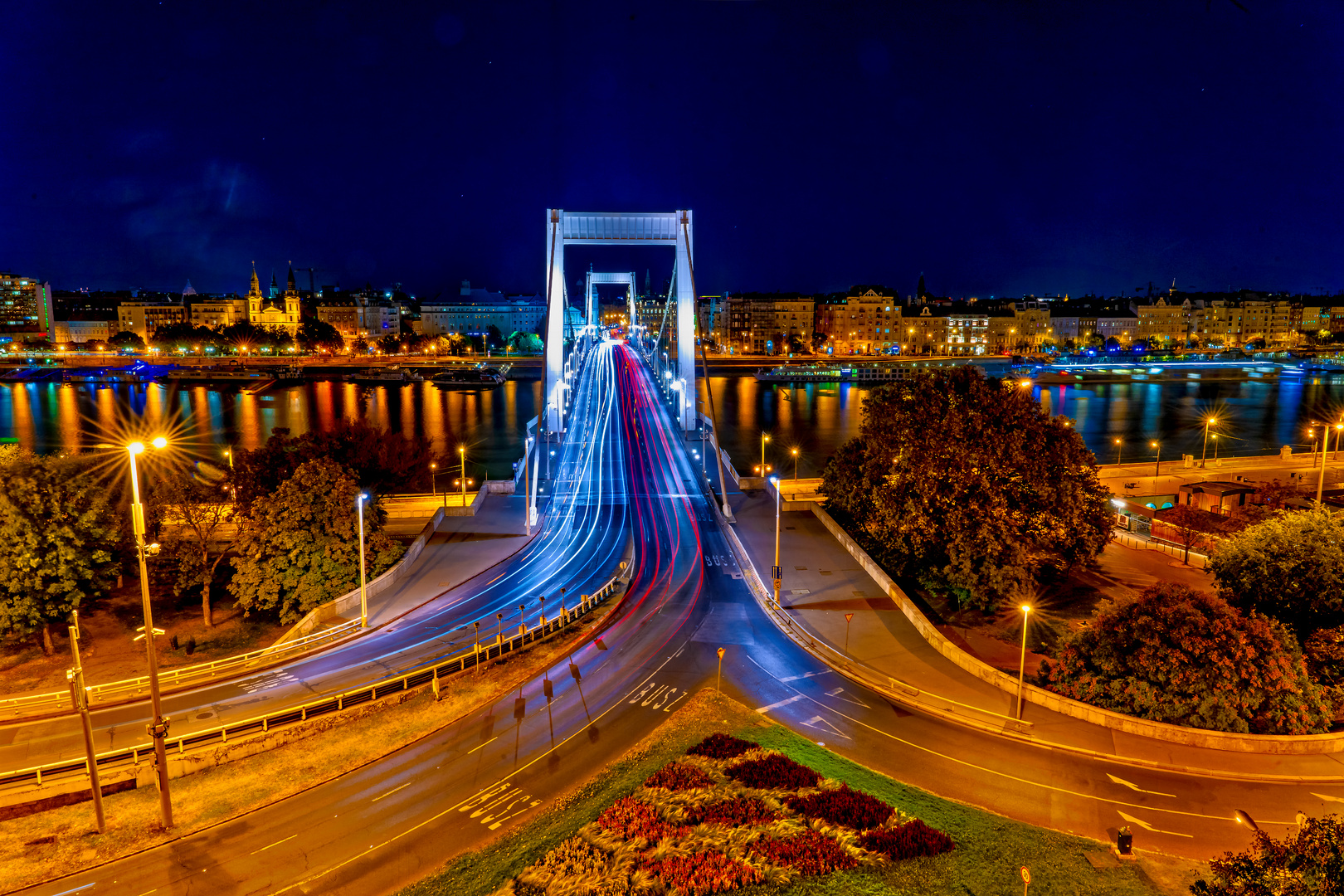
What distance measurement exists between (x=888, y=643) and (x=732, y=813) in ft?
25.6

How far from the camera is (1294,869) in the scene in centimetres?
741

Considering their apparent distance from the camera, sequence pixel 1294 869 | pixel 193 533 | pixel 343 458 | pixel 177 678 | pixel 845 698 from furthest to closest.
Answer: pixel 343 458, pixel 193 533, pixel 177 678, pixel 845 698, pixel 1294 869

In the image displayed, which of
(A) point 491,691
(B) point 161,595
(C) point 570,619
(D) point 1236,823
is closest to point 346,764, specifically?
(A) point 491,691

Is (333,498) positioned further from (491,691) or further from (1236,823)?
(1236,823)

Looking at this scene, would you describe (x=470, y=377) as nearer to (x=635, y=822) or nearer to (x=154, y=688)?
(x=154, y=688)

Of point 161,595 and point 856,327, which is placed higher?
point 856,327

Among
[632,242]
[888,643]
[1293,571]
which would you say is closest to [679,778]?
[888,643]

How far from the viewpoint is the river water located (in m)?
57.1

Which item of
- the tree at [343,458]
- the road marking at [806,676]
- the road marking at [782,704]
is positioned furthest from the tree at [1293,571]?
the tree at [343,458]

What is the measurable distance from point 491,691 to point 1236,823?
481 inches

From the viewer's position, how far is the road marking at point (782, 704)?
48.1ft

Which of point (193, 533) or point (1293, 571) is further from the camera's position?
point (193, 533)

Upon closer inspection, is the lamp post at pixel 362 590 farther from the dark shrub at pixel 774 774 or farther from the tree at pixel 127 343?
the tree at pixel 127 343

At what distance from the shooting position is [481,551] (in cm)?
2484
